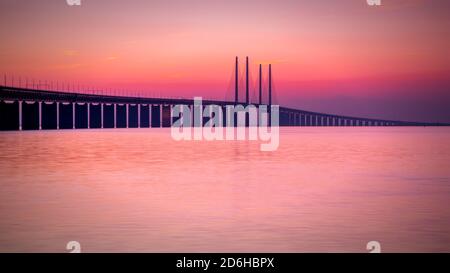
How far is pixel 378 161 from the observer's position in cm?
4344

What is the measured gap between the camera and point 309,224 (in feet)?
56.1

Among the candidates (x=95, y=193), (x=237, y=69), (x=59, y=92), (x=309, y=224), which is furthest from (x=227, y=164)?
(x=237, y=69)

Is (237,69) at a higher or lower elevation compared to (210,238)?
higher

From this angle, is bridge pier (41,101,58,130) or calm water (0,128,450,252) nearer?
calm water (0,128,450,252)

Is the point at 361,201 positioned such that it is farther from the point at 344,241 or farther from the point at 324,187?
the point at 344,241

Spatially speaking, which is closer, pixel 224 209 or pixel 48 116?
pixel 224 209

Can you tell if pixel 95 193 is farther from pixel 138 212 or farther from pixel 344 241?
pixel 344 241

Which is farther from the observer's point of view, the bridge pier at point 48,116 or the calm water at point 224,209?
the bridge pier at point 48,116

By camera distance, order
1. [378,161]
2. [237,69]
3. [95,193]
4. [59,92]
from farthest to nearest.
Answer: [237,69] < [59,92] < [378,161] < [95,193]

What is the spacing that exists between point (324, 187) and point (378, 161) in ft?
57.8

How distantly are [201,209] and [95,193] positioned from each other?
5351mm

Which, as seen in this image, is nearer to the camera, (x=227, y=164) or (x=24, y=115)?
(x=227, y=164)

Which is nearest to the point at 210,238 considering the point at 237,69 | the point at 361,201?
the point at 361,201

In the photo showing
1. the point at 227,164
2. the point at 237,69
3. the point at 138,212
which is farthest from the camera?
the point at 237,69
